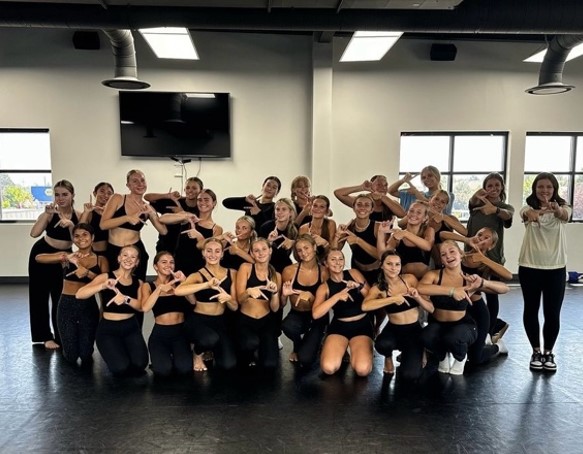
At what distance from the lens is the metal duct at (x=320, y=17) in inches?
147

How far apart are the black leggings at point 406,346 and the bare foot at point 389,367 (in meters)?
0.06

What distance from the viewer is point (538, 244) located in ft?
10.7

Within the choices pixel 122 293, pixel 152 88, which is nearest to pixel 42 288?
pixel 122 293

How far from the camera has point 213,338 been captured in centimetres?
320

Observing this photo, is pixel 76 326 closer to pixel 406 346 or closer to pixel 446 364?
pixel 406 346

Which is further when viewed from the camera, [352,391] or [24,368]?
[24,368]

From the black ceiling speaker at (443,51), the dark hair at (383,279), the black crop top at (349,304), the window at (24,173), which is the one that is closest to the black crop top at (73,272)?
the black crop top at (349,304)

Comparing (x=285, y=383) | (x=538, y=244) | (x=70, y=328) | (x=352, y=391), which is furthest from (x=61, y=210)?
(x=538, y=244)

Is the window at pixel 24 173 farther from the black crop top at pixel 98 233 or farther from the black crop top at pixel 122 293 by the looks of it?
the black crop top at pixel 122 293

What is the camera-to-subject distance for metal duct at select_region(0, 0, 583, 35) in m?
3.73

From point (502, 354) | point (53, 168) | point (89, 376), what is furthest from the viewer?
point (53, 168)

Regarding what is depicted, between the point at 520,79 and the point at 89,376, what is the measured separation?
22.4 feet

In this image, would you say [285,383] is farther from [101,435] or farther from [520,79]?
[520,79]

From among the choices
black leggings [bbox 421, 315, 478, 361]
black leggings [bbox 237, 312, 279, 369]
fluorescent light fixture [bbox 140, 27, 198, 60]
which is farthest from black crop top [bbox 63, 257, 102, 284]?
black leggings [bbox 421, 315, 478, 361]
